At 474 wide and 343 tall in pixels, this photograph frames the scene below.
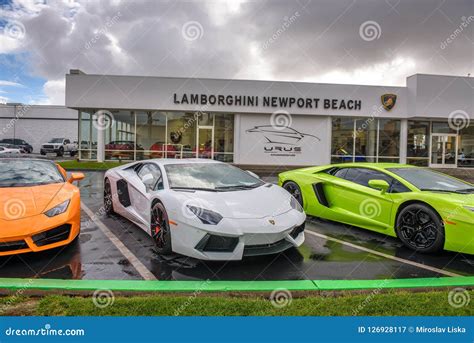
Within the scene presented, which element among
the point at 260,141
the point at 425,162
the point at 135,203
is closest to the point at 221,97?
the point at 260,141

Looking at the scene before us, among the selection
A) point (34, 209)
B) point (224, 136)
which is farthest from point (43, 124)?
point (34, 209)

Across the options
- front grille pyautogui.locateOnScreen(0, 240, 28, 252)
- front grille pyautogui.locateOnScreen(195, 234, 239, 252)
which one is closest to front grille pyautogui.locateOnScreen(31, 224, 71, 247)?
front grille pyautogui.locateOnScreen(0, 240, 28, 252)

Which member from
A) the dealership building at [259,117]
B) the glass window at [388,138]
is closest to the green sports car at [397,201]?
the dealership building at [259,117]

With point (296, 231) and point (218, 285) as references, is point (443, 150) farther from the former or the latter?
point (218, 285)

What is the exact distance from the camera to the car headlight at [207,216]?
12.5 ft

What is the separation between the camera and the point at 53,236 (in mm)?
4137

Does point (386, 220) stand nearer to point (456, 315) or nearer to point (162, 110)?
point (456, 315)

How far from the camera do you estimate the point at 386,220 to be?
5.13m

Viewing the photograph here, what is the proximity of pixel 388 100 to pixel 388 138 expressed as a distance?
246 cm

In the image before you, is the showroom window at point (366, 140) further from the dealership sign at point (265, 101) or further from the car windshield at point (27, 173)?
the car windshield at point (27, 173)

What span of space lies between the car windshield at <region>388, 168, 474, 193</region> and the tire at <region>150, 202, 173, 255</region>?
3585 mm

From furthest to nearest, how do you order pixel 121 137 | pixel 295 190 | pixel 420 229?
pixel 121 137
pixel 295 190
pixel 420 229

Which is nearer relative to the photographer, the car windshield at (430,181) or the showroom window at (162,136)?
the car windshield at (430,181)

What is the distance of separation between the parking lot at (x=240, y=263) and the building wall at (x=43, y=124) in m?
43.8
